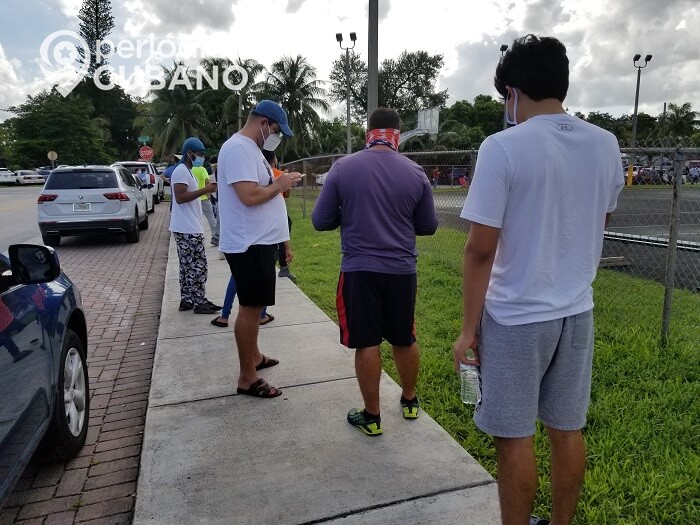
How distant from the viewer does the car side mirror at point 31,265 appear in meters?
2.33

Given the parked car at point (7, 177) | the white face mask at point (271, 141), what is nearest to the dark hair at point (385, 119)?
the white face mask at point (271, 141)

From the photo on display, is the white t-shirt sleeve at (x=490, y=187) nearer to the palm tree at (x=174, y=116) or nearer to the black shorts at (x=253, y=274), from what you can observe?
the black shorts at (x=253, y=274)

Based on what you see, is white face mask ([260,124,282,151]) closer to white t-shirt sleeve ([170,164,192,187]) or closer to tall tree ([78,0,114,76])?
white t-shirt sleeve ([170,164,192,187])

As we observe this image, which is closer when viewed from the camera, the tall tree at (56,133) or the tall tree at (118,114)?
the tall tree at (56,133)

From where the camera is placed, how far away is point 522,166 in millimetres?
1683

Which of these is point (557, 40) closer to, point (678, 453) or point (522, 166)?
point (522, 166)

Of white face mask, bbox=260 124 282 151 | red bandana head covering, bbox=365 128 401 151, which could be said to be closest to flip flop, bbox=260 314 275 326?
white face mask, bbox=260 124 282 151

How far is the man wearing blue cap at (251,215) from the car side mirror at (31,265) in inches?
44.1

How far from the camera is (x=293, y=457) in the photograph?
287 cm

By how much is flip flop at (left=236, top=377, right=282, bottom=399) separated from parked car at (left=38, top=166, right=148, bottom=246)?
8.32 m

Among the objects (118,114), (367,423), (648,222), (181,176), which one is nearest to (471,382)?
(367,423)

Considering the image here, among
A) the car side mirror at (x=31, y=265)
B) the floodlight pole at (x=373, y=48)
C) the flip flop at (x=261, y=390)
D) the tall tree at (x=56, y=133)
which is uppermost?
the tall tree at (x=56, y=133)

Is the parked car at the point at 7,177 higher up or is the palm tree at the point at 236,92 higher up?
the palm tree at the point at 236,92

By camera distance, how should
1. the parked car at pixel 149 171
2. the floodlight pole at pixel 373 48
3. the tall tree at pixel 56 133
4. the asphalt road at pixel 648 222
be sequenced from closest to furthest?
the asphalt road at pixel 648 222
the floodlight pole at pixel 373 48
the parked car at pixel 149 171
the tall tree at pixel 56 133
